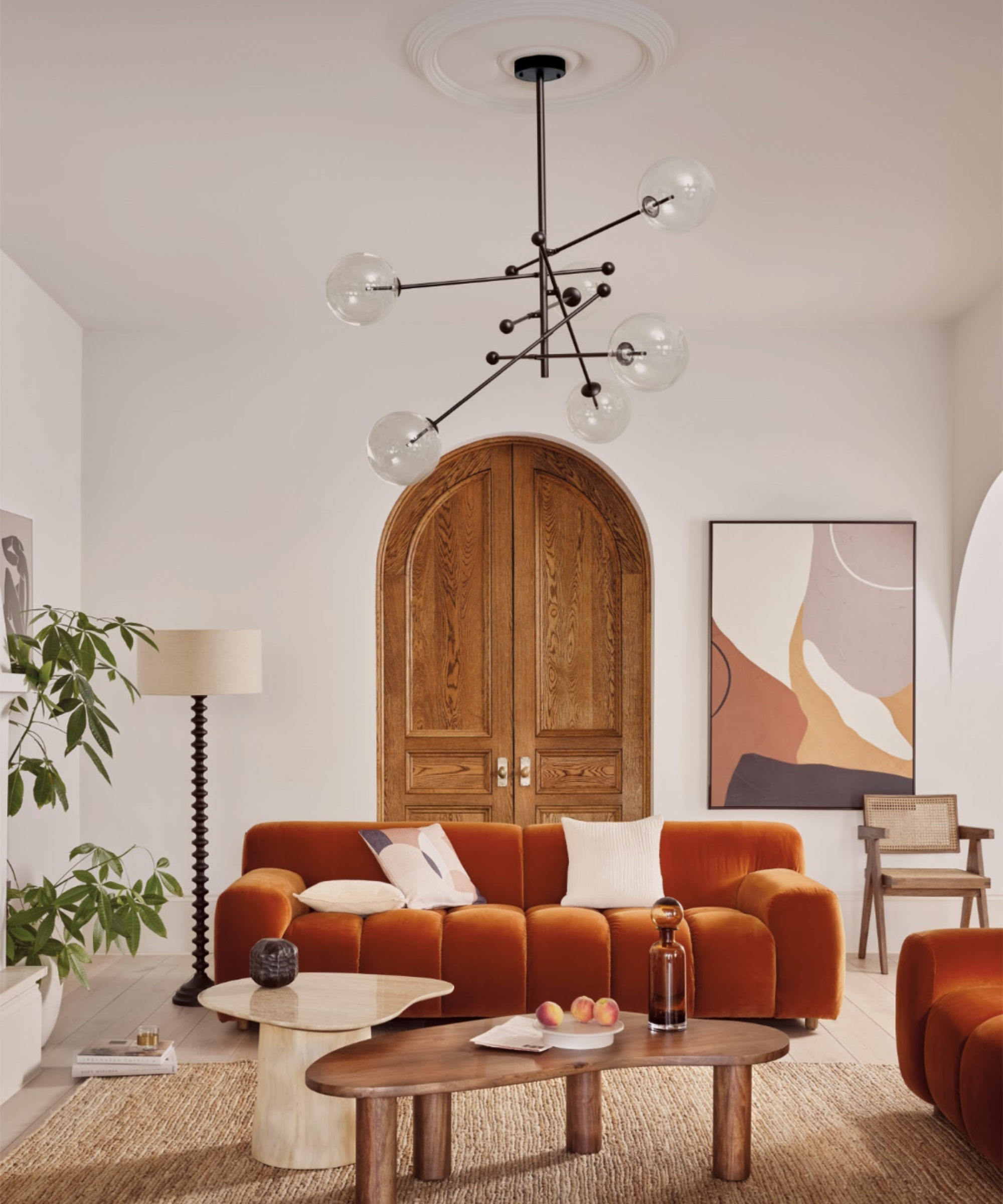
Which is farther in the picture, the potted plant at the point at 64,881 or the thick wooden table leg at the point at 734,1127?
the potted plant at the point at 64,881

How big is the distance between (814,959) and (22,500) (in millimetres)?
3735

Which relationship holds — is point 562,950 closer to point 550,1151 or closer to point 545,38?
point 550,1151

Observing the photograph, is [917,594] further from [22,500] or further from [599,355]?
[22,500]

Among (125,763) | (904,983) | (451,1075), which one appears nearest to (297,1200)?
(451,1075)

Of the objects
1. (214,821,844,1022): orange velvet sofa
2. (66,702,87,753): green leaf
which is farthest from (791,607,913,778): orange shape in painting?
(66,702,87,753): green leaf

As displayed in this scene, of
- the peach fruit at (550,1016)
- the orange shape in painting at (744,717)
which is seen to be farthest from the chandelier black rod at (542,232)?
the orange shape in painting at (744,717)

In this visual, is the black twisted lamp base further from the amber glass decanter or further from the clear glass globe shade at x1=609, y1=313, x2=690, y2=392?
the clear glass globe shade at x1=609, y1=313, x2=690, y2=392

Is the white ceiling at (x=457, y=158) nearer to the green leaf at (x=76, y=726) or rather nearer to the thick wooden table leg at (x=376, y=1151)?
the green leaf at (x=76, y=726)

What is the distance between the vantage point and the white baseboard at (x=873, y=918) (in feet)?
18.5

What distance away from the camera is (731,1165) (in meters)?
3.07

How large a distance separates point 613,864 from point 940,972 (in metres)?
1.48

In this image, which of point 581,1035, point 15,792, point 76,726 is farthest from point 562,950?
point 15,792

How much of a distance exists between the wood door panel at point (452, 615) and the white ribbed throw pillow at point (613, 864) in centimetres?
129

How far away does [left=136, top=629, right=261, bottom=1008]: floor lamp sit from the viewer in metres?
4.91
